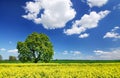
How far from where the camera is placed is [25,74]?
16359mm

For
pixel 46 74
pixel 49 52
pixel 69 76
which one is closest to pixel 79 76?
pixel 69 76

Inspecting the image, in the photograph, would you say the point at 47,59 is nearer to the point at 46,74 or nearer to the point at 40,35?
the point at 40,35

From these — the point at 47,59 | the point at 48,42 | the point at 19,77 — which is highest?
the point at 48,42

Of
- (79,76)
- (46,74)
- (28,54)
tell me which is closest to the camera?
(79,76)

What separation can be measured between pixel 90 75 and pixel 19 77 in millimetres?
4397

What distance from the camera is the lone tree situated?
76312mm

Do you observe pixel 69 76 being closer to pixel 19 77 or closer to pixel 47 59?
pixel 19 77

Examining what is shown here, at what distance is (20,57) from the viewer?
251ft

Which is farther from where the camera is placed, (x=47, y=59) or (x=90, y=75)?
(x=47, y=59)

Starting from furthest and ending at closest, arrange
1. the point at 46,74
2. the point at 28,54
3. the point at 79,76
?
the point at 28,54
the point at 46,74
the point at 79,76

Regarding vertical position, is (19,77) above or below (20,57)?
below

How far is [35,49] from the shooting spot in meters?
76.8

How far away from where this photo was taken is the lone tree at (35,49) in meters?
76.3

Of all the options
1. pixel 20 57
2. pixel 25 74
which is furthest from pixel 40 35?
pixel 25 74
